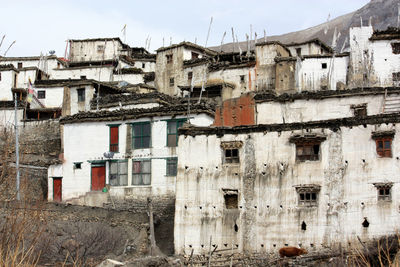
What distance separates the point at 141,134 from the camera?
30.8m

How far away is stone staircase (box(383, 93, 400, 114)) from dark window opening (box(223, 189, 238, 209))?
907 cm

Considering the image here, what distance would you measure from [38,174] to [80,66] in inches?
932

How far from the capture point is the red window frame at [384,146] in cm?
2236

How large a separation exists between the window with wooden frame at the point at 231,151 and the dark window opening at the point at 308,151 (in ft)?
8.23

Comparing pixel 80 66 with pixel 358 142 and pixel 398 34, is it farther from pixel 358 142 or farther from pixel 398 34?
pixel 358 142

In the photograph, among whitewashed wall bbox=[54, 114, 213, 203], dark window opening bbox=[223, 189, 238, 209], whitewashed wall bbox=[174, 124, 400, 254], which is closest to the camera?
whitewashed wall bbox=[174, 124, 400, 254]

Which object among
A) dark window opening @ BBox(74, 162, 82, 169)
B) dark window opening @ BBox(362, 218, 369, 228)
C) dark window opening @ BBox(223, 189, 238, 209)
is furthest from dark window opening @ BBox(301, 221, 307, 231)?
dark window opening @ BBox(74, 162, 82, 169)

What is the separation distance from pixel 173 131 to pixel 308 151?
29.1ft

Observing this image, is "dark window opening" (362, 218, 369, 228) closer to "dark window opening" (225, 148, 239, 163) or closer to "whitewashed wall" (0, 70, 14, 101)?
"dark window opening" (225, 148, 239, 163)

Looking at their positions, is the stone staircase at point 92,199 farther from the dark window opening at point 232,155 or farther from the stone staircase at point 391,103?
the stone staircase at point 391,103

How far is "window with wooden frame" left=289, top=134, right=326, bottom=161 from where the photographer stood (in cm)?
2347

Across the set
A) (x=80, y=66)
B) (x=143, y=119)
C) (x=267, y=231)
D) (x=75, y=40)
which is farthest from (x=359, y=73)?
(x=75, y=40)

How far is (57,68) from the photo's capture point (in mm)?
55219

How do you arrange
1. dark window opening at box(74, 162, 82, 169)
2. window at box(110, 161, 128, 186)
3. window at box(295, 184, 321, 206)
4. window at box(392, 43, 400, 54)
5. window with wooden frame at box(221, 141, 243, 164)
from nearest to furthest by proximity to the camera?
window at box(295, 184, 321, 206), window with wooden frame at box(221, 141, 243, 164), window at box(110, 161, 128, 186), dark window opening at box(74, 162, 82, 169), window at box(392, 43, 400, 54)
